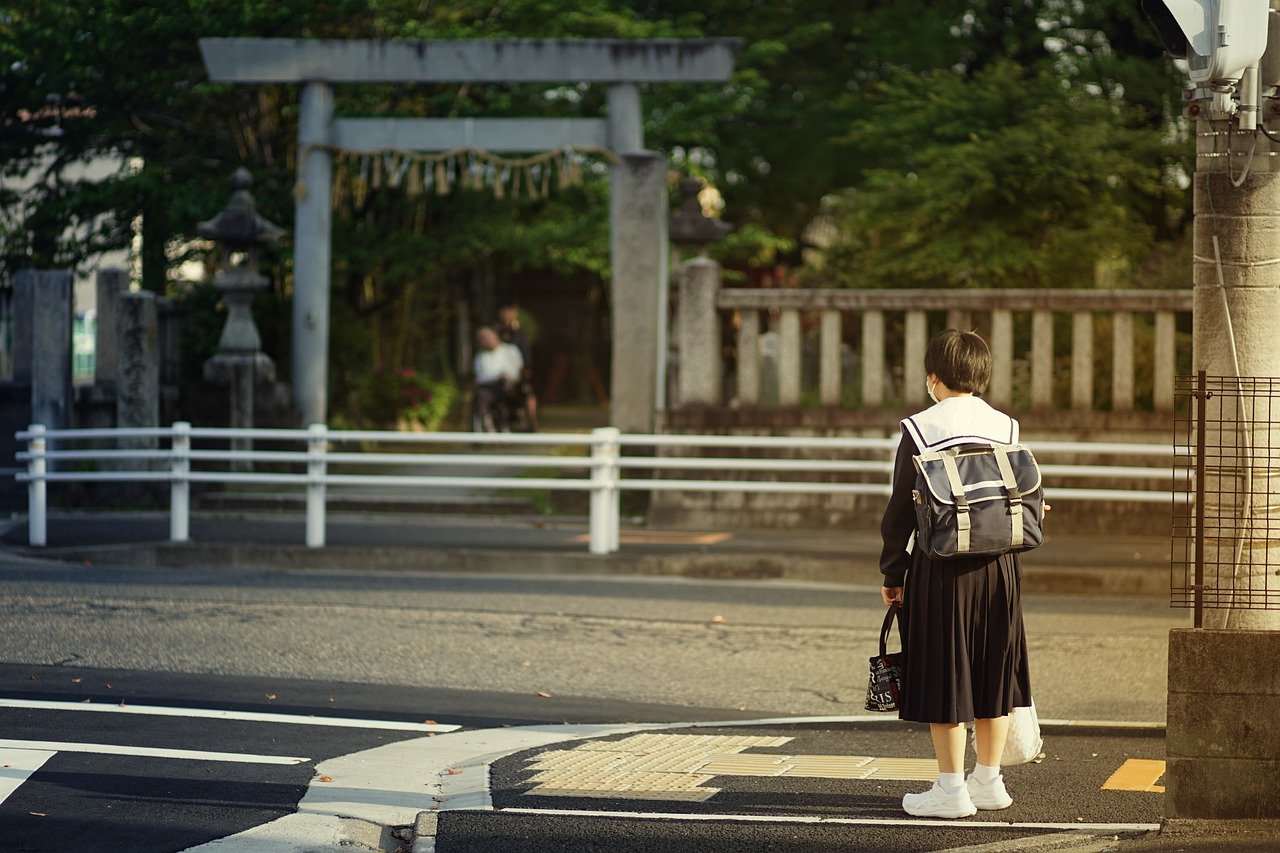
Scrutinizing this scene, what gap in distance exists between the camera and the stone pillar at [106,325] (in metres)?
Answer: 21.0

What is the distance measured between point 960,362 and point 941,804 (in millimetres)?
1615

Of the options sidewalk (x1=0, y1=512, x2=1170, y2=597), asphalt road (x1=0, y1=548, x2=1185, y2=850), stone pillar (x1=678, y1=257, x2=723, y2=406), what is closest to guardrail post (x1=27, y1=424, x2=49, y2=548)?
sidewalk (x1=0, y1=512, x2=1170, y2=597)

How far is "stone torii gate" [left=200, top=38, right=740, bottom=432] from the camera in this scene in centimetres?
1914

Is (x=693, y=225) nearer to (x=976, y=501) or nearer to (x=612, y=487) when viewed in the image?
(x=612, y=487)

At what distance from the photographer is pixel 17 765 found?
23.3 ft

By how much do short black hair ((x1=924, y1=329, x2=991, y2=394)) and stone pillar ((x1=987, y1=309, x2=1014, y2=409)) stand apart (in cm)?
1047

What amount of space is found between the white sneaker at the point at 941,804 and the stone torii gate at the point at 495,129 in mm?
12694

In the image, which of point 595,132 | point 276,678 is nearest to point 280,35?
point 595,132

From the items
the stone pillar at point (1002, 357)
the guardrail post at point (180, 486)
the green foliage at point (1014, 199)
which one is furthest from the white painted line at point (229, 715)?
the green foliage at point (1014, 199)

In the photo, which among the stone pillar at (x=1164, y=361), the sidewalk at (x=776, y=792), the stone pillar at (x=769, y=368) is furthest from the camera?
the stone pillar at (x=769, y=368)

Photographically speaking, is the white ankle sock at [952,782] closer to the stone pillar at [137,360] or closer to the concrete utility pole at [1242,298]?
the concrete utility pole at [1242,298]

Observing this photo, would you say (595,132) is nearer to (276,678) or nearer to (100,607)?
(100,607)

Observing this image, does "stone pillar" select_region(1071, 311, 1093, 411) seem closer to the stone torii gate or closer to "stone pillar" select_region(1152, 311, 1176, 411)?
"stone pillar" select_region(1152, 311, 1176, 411)

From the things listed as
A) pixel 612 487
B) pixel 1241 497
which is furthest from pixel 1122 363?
pixel 1241 497
